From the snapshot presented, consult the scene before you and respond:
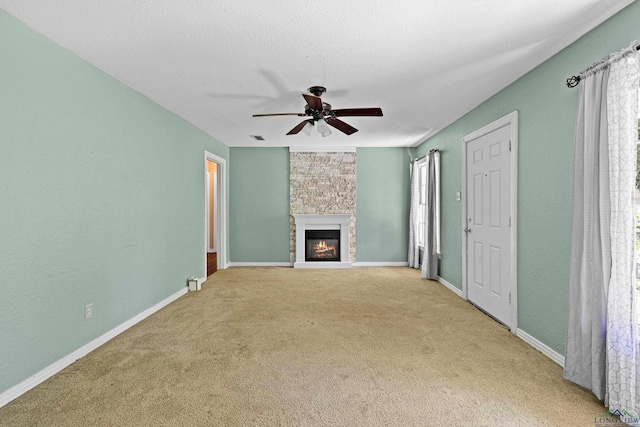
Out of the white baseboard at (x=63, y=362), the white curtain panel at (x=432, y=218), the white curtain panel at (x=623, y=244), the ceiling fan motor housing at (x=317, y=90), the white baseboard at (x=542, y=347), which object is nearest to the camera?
the white curtain panel at (x=623, y=244)

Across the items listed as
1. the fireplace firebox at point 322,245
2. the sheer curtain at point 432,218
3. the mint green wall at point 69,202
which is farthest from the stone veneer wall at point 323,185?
the mint green wall at point 69,202

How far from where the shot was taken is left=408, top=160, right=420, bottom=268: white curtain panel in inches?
255

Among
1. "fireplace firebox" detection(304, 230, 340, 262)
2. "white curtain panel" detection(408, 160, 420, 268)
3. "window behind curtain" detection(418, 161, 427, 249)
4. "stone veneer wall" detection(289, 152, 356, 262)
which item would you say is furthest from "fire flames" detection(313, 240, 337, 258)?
"window behind curtain" detection(418, 161, 427, 249)

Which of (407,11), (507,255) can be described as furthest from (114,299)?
(507,255)

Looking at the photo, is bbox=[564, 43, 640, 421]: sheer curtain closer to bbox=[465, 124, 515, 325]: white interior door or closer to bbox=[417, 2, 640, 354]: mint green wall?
bbox=[417, 2, 640, 354]: mint green wall

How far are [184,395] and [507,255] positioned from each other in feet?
10.3

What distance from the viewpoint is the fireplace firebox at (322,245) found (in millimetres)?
6836

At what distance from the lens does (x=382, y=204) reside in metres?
6.88

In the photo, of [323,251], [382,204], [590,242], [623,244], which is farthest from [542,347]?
[323,251]

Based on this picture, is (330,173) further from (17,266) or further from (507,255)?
(17,266)

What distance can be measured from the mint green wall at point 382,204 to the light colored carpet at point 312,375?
9.35 ft

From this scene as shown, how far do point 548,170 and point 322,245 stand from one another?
15.0 ft

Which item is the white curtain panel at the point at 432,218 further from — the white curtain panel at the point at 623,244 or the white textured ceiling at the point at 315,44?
the white curtain panel at the point at 623,244

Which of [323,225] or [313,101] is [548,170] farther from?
[323,225]
